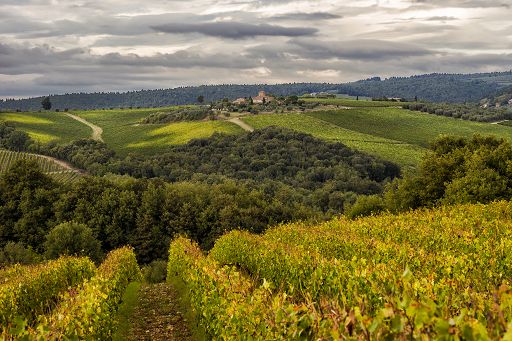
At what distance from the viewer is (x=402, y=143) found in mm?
142250

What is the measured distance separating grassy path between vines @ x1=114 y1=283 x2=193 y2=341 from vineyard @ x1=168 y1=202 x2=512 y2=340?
1.36 m

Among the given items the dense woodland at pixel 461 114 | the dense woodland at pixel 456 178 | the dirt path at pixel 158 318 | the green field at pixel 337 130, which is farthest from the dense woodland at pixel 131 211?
the dense woodland at pixel 461 114

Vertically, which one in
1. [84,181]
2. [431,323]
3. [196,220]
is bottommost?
[196,220]

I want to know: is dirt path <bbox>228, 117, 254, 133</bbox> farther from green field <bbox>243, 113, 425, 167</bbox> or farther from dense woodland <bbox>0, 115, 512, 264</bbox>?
dense woodland <bbox>0, 115, 512, 264</bbox>

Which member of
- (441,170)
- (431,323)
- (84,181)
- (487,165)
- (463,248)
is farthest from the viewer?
(84,181)

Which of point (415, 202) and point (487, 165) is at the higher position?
point (487, 165)

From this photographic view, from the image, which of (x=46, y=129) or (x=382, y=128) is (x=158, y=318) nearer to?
(x=382, y=128)

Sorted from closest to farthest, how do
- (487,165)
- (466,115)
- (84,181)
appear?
(487,165) < (84,181) < (466,115)

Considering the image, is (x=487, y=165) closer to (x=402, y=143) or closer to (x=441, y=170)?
(x=441, y=170)

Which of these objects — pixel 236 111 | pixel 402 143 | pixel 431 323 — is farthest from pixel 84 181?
pixel 236 111

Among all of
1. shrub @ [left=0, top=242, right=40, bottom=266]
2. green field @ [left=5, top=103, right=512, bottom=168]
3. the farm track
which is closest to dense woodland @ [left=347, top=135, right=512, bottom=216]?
shrub @ [left=0, top=242, right=40, bottom=266]

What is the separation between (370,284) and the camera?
13.4 metres

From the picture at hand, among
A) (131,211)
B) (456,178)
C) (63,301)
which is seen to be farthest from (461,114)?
(63,301)

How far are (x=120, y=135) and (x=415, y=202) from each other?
144 meters
